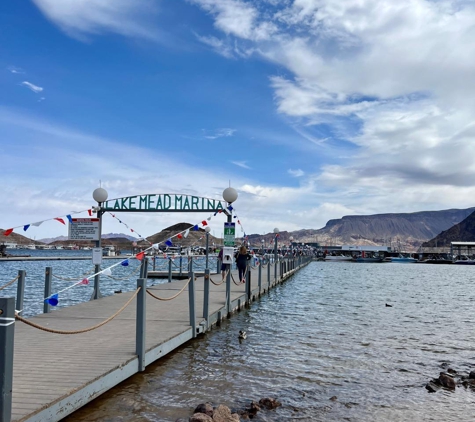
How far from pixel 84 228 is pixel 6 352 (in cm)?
1195

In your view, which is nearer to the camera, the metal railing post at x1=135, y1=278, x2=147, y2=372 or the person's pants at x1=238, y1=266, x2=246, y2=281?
the metal railing post at x1=135, y1=278, x2=147, y2=372

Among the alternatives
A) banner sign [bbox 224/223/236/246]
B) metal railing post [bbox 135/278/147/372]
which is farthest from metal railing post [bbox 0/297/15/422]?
banner sign [bbox 224/223/236/246]

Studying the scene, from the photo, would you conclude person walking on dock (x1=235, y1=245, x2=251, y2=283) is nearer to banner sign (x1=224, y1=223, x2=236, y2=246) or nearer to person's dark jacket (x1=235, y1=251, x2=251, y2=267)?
person's dark jacket (x1=235, y1=251, x2=251, y2=267)

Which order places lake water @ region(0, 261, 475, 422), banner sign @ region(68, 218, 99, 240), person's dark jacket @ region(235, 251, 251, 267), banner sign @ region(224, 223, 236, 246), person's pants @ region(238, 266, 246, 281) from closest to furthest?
lake water @ region(0, 261, 475, 422)
banner sign @ region(68, 218, 99, 240)
banner sign @ region(224, 223, 236, 246)
person's dark jacket @ region(235, 251, 251, 267)
person's pants @ region(238, 266, 246, 281)

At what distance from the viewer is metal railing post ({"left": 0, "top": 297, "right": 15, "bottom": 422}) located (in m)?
4.76

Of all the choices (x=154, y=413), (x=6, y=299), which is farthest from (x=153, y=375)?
(x=6, y=299)

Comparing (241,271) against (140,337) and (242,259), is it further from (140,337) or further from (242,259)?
(140,337)

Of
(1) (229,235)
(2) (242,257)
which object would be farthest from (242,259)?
(1) (229,235)

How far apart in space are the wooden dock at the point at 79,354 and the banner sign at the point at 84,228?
2.74m

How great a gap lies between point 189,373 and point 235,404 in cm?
182

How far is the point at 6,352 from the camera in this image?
15.7 ft

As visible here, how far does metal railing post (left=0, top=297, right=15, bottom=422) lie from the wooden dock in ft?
1.04

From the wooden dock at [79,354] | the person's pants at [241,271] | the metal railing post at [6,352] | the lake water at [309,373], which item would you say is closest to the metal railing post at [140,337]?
the wooden dock at [79,354]

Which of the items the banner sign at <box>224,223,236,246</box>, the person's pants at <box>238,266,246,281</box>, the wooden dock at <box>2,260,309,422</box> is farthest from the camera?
the person's pants at <box>238,266,246,281</box>
